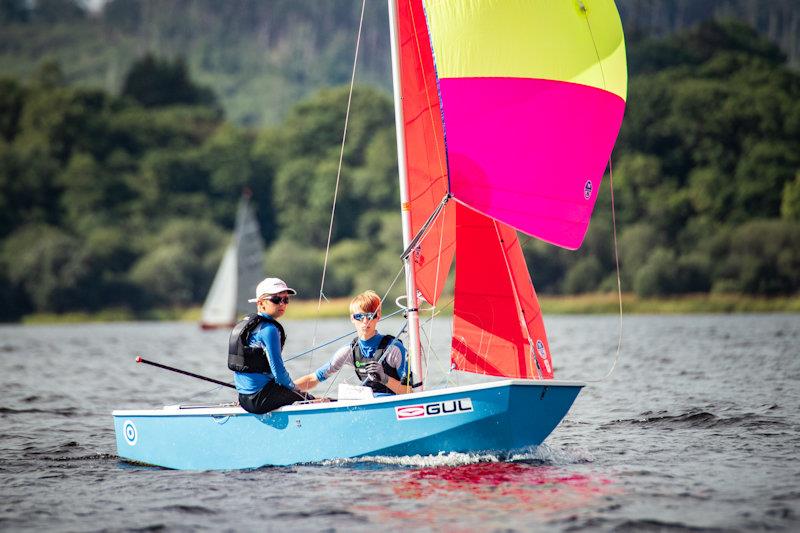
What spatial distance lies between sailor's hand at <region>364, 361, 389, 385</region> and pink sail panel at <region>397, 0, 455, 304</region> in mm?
991

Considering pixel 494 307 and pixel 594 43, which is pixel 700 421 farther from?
pixel 594 43

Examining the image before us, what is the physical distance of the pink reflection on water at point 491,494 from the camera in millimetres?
8625

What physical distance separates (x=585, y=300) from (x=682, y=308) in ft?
21.4

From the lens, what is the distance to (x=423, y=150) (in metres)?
11.3

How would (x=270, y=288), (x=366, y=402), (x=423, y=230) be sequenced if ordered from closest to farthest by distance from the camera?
(x=366, y=402), (x=270, y=288), (x=423, y=230)

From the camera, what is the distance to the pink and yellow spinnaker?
10.5 m

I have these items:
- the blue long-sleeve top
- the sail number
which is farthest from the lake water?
the blue long-sleeve top

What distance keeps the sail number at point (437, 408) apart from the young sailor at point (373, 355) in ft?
1.47

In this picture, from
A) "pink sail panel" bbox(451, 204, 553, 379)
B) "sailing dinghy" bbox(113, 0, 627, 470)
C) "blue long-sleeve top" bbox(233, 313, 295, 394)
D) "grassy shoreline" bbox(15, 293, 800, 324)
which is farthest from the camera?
"grassy shoreline" bbox(15, 293, 800, 324)

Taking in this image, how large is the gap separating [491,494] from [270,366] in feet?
8.09

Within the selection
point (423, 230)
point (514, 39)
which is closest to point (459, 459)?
point (423, 230)

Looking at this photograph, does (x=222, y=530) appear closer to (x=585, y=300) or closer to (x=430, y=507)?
(x=430, y=507)

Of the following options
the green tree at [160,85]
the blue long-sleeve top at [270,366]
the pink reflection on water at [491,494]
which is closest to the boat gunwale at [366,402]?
the blue long-sleeve top at [270,366]

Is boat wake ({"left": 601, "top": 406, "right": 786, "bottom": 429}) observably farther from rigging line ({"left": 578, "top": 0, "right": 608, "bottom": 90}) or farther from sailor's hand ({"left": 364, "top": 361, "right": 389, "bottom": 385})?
rigging line ({"left": 578, "top": 0, "right": 608, "bottom": 90})
